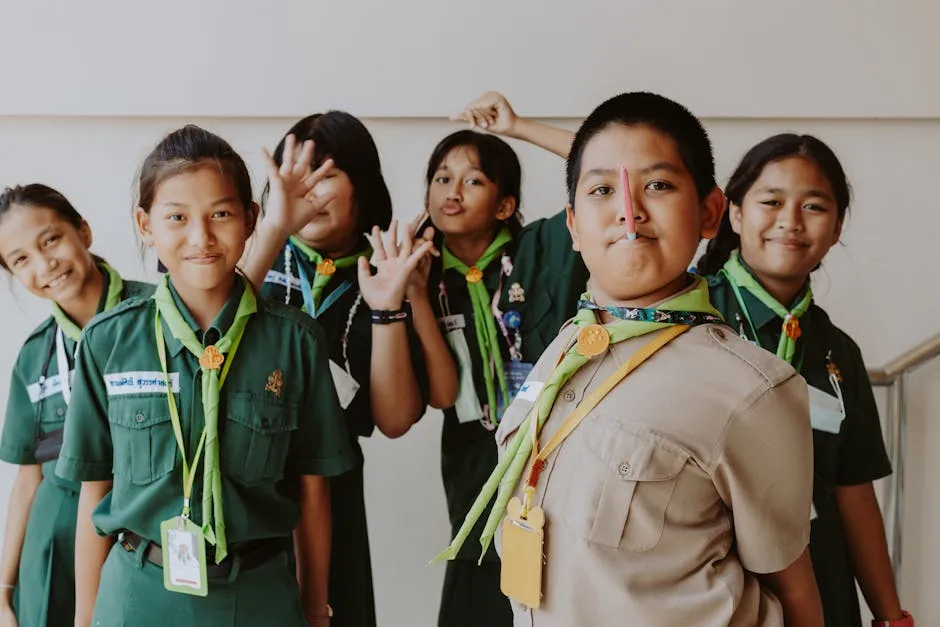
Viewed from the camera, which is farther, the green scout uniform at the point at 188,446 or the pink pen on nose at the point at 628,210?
the green scout uniform at the point at 188,446

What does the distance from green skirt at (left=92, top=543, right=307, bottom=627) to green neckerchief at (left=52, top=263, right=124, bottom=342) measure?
60 centimetres

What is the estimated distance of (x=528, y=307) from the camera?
2.04 meters

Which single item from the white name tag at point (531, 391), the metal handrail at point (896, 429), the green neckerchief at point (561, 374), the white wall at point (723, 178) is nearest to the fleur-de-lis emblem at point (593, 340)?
the green neckerchief at point (561, 374)

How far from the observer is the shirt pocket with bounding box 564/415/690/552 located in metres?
1.10

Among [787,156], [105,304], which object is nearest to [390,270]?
[105,304]

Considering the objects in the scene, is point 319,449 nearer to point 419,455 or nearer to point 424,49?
point 419,455

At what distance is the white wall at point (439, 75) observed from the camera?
2.66 metres

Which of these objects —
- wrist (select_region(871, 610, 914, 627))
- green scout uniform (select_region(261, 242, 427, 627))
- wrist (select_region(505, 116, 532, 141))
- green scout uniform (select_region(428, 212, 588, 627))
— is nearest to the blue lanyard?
green scout uniform (select_region(261, 242, 427, 627))

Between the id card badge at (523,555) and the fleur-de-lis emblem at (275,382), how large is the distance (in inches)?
22.6

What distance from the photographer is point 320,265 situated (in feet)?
6.38

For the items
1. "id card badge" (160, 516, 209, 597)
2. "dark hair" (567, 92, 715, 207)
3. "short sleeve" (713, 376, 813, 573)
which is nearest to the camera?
"short sleeve" (713, 376, 813, 573)

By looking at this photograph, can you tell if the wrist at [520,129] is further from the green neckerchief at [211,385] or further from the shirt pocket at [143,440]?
the shirt pocket at [143,440]

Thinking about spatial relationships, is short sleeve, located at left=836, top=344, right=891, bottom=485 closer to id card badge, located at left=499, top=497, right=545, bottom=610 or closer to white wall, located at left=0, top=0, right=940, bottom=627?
id card badge, located at left=499, top=497, right=545, bottom=610

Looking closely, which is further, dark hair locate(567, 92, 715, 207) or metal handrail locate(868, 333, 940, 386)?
metal handrail locate(868, 333, 940, 386)
